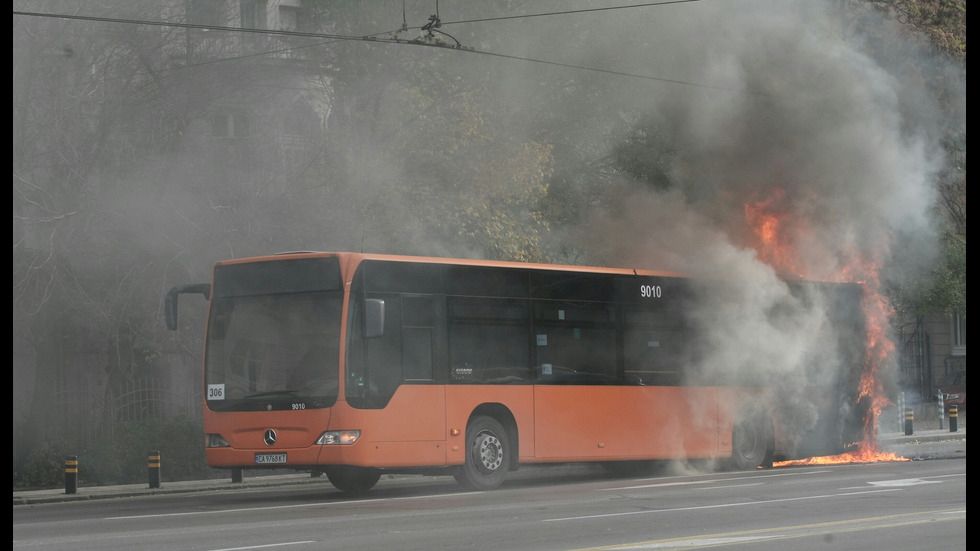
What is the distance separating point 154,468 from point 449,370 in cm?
614

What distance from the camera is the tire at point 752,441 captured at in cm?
2070

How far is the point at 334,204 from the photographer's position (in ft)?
73.7

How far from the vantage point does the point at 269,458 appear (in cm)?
1625

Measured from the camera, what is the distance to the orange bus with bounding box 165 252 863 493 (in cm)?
1612

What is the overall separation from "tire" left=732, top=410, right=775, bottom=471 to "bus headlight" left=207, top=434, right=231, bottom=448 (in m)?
8.17

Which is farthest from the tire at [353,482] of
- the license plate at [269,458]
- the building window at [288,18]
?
the building window at [288,18]

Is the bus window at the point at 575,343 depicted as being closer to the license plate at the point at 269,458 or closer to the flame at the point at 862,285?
the license plate at the point at 269,458

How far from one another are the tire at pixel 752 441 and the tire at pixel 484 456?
182 inches

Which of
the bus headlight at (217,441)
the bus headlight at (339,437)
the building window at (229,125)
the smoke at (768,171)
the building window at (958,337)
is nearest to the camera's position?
the bus headlight at (339,437)

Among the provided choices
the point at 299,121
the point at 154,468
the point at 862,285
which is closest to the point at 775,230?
the point at 862,285

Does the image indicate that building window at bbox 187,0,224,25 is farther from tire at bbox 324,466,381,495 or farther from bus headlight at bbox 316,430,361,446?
bus headlight at bbox 316,430,361,446

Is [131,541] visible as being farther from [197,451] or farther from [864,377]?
[864,377]

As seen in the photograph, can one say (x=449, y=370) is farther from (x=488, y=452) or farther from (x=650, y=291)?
(x=650, y=291)
